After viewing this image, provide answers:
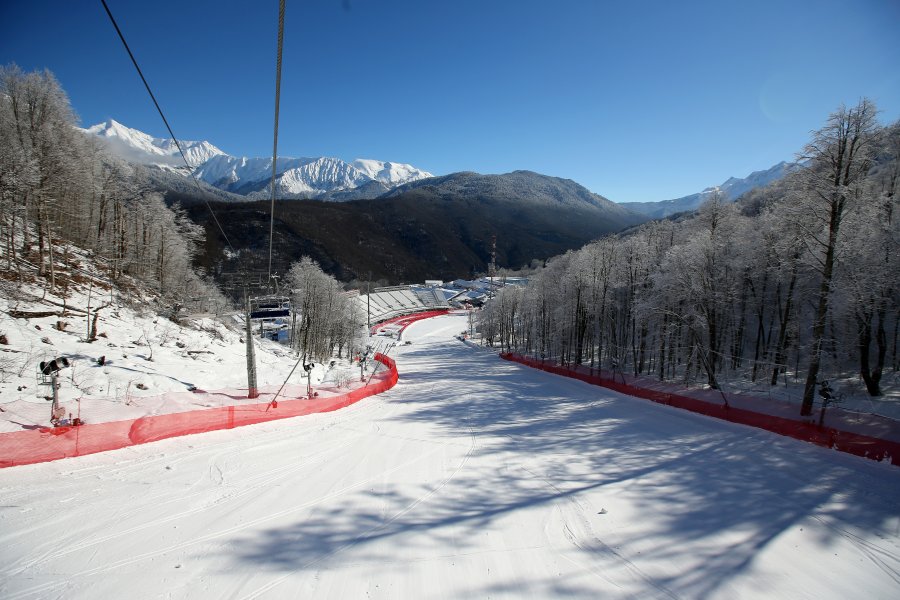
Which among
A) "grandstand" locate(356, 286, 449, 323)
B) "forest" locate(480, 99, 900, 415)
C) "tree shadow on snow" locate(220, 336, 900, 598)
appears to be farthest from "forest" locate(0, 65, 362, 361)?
"grandstand" locate(356, 286, 449, 323)

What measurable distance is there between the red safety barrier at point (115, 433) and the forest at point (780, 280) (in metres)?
17.3

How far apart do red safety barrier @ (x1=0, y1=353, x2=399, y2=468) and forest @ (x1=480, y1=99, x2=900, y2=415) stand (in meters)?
17.3

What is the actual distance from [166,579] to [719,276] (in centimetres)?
2847

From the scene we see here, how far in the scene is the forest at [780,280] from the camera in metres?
13.4

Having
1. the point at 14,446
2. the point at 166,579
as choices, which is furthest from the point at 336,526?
the point at 14,446

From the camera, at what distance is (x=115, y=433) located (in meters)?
7.82

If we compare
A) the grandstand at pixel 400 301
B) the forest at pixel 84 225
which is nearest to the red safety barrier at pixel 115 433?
the forest at pixel 84 225

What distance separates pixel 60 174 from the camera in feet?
84.4

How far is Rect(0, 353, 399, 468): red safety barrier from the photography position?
667 centimetres

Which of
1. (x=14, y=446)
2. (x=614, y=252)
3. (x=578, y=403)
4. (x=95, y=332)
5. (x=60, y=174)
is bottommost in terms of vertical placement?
(x=578, y=403)

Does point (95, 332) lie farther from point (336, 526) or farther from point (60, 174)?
point (60, 174)

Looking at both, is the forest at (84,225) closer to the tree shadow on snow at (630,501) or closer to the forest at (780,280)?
the tree shadow on snow at (630,501)

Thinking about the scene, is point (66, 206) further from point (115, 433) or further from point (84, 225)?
point (115, 433)

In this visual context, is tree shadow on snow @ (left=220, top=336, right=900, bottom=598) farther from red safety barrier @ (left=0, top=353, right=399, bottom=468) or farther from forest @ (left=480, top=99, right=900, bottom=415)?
red safety barrier @ (left=0, top=353, right=399, bottom=468)
